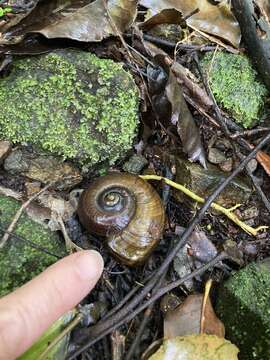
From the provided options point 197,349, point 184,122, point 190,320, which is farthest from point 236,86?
point 197,349

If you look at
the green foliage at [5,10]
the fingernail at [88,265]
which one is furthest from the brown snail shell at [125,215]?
the green foliage at [5,10]

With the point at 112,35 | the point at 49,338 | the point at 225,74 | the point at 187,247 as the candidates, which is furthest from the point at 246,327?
the point at 112,35

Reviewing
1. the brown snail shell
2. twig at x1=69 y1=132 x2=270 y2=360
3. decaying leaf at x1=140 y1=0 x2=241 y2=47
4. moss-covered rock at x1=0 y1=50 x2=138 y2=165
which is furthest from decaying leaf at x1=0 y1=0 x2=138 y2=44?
twig at x1=69 y1=132 x2=270 y2=360

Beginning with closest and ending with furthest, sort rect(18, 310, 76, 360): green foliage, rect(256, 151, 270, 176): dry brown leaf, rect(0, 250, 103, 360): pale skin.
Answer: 1. rect(0, 250, 103, 360): pale skin
2. rect(18, 310, 76, 360): green foliage
3. rect(256, 151, 270, 176): dry brown leaf

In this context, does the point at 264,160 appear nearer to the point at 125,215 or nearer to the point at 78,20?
the point at 125,215

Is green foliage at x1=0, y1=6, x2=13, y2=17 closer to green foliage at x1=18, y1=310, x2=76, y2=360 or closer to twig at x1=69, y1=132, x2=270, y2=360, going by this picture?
twig at x1=69, y1=132, x2=270, y2=360
